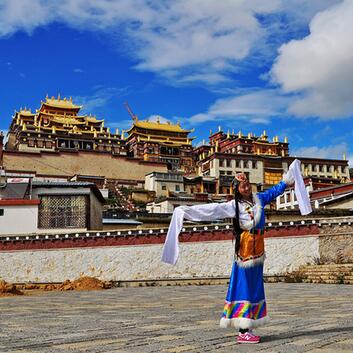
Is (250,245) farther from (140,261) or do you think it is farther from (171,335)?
(140,261)

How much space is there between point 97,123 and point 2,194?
5364cm

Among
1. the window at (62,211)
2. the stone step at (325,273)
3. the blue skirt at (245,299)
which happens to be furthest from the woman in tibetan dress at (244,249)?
the window at (62,211)

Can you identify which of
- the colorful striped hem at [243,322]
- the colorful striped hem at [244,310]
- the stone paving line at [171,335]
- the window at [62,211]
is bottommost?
the stone paving line at [171,335]

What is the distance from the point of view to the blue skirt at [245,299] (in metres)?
6.20

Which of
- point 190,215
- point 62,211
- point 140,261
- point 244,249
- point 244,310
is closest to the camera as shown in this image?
point 244,310

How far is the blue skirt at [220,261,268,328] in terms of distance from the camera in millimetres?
6203

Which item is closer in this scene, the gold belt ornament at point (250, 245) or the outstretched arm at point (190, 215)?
the gold belt ornament at point (250, 245)

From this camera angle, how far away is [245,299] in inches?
247

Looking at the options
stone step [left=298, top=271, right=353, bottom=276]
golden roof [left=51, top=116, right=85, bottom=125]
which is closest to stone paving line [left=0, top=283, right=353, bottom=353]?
stone step [left=298, top=271, right=353, bottom=276]

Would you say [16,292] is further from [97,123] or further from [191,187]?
[97,123]

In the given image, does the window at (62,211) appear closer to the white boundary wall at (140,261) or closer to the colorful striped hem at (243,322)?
the white boundary wall at (140,261)

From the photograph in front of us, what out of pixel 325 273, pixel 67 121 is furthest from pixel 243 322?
pixel 67 121

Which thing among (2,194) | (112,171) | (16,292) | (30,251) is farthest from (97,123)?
(16,292)

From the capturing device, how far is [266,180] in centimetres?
7744
